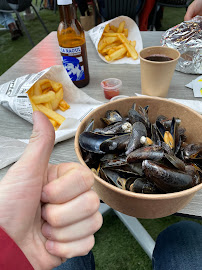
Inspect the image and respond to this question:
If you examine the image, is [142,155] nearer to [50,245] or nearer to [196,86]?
[50,245]

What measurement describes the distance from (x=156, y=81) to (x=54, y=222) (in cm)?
66

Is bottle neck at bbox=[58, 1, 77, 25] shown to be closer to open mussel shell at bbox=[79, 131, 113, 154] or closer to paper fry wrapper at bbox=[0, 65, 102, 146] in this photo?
paper fry wrapper at bbox=[0, 65, 102, 146]

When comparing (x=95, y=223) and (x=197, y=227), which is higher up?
(x=95, y=223)

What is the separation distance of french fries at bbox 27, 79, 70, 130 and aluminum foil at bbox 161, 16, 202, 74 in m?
0.62

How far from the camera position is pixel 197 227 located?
2.55ft

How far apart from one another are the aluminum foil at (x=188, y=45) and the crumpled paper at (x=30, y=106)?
498mm

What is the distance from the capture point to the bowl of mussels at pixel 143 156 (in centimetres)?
43

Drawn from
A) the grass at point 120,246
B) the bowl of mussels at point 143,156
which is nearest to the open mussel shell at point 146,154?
the bowl of mussels at point 143,156

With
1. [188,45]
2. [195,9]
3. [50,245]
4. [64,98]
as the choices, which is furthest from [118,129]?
[195,9]

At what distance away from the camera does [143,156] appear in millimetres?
460

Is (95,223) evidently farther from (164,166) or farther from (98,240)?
(98,240)

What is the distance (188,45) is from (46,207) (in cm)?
100

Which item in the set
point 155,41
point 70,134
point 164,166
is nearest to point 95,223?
point 164,166

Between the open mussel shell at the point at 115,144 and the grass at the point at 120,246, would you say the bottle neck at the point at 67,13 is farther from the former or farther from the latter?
the grass at the point at 120,246
